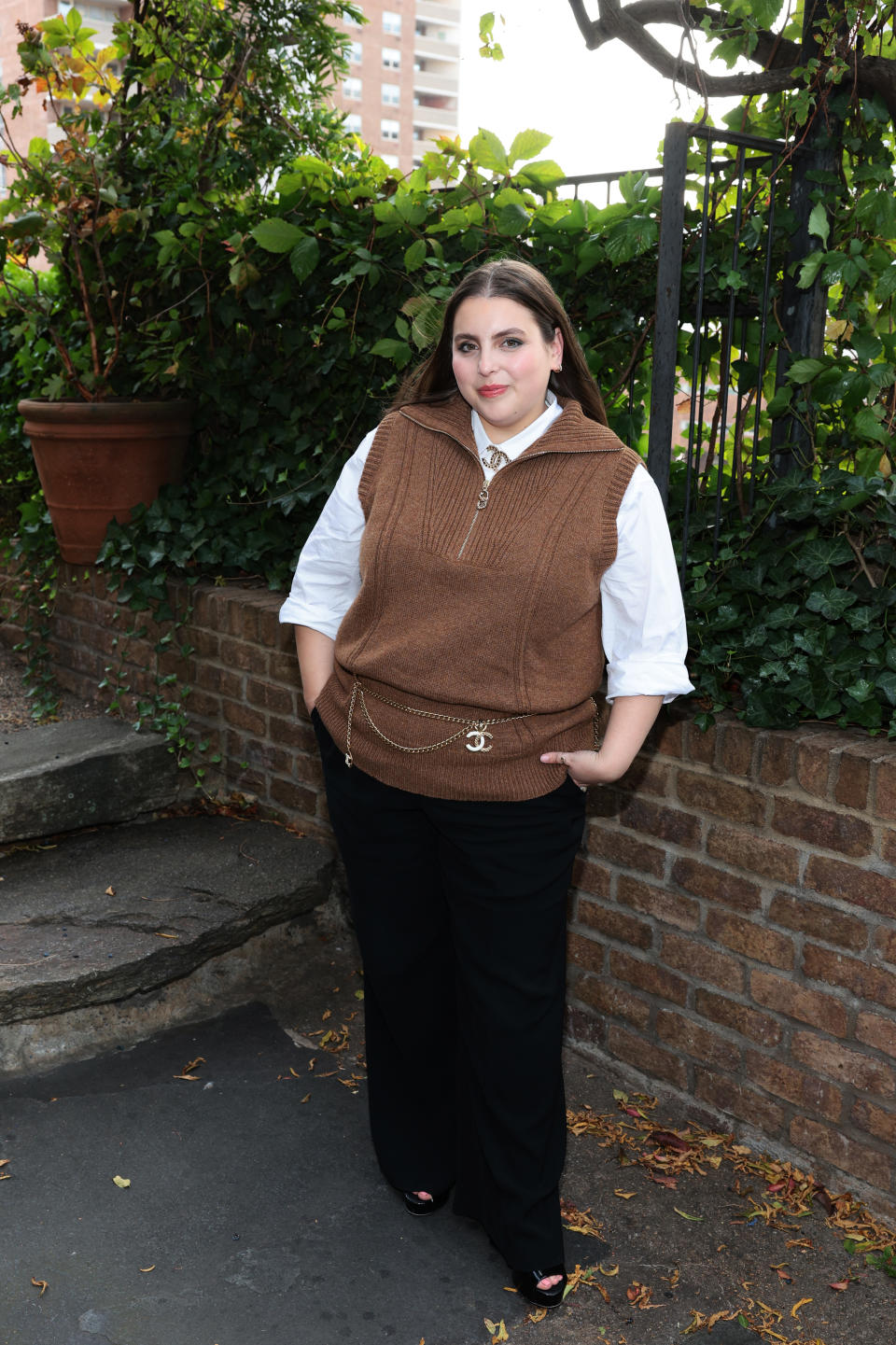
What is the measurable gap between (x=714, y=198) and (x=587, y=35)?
0.54 m

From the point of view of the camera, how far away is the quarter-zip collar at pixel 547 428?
6.38 ft

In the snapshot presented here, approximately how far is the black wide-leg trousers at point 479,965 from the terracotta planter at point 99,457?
225 cm

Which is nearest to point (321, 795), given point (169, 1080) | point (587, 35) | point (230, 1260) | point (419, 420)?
point (169, 1080)

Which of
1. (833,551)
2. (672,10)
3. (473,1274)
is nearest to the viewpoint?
(473,1274)

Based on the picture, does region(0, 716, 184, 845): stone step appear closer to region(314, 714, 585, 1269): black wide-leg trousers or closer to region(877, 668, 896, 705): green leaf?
region(314, 714, 585, 1269): black wide-leg trousers

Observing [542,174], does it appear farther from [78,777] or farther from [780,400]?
[78,777]

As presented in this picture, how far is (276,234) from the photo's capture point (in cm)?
351

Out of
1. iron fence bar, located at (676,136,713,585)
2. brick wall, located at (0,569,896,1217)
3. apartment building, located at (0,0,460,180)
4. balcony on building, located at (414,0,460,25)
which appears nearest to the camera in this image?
brick wall, located at (0,569,896,1217)

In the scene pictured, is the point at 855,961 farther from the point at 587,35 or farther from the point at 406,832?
the point at 587,35

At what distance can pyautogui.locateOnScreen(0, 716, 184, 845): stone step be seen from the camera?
11.9ft

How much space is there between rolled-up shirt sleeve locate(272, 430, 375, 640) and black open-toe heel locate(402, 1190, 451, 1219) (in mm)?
1200

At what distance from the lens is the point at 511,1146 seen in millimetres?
2189

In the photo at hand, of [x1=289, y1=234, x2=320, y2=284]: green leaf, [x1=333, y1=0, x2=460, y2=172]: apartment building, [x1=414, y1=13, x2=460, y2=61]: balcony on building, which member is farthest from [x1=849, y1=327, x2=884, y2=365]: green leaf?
[x1=414, y1=13, x2=460, y2=61]: balcony on building

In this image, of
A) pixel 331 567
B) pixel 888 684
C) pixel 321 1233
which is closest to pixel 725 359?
pixel 888 684
